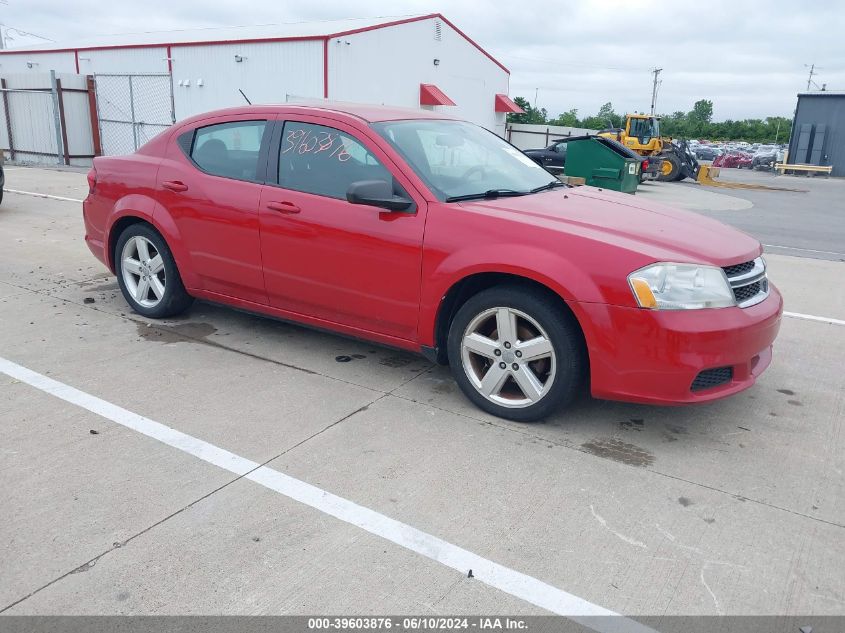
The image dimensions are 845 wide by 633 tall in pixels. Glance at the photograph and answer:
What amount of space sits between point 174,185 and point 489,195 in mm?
2350

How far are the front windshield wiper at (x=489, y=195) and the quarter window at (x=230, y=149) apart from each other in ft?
4.81

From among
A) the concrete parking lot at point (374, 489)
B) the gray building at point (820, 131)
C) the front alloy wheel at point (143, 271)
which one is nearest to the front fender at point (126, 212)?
the front alloy wheel at point (143, 271)

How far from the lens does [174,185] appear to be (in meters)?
5.04

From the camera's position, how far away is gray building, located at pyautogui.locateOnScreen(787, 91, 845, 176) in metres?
34.6

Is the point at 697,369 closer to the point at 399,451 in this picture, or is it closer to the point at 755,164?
the point at 399,451

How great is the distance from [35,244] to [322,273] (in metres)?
5.63

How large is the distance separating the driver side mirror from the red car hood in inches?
14.2

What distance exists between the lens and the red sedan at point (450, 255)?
3.50 m

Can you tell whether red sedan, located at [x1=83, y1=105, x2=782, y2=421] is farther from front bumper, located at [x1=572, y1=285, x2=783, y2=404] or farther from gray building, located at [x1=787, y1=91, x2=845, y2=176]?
gray building, located at [x1=787, y1=91, x2=845, y2=176]

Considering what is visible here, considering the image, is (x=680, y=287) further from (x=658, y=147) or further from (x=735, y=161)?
(x=735, y=161)

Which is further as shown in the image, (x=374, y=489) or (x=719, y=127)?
(x=719, y=127)

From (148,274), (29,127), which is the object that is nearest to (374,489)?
(148,274)

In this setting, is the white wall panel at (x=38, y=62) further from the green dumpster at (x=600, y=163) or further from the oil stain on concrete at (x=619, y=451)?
the oil stain on concrete at (x=619, y=451)

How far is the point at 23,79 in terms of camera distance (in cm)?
2061
